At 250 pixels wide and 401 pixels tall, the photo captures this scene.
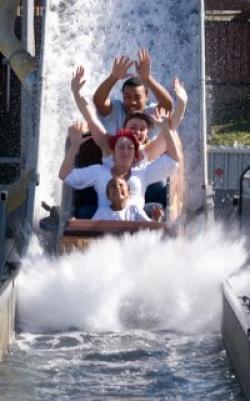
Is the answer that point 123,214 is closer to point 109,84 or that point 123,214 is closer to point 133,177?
point 133,177

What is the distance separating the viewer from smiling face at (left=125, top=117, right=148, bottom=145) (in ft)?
28.6

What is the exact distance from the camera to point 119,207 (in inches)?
328

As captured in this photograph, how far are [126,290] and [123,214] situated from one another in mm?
886

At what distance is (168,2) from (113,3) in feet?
1.75

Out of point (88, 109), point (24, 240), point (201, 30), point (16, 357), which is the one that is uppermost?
point (201, 30)

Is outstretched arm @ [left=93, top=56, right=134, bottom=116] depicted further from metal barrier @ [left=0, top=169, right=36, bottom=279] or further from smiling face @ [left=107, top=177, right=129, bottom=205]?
smiling face @ [left=107, top=177, right=129, bottom=205]

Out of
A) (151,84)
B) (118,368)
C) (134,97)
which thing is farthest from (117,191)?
(118,368)

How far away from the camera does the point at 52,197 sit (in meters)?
9.99

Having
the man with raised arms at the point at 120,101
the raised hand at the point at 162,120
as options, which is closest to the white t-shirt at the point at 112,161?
the raised hand at the point at 162,120

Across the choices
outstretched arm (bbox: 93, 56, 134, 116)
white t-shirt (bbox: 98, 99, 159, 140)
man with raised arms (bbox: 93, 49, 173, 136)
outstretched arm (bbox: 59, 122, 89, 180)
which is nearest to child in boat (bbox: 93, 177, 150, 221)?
outstretched arm (bbox: 59, 122, 89, 180)

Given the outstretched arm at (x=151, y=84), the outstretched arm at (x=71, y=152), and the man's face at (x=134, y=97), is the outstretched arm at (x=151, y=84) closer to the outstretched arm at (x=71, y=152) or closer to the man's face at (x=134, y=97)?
the man's face at (x=134, y=97)

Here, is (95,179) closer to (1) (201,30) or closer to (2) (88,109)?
(2) (88,109)

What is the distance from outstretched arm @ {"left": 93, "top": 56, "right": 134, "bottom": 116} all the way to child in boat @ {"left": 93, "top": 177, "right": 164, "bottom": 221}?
159cm

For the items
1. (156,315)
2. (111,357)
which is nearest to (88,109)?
(156,315)
